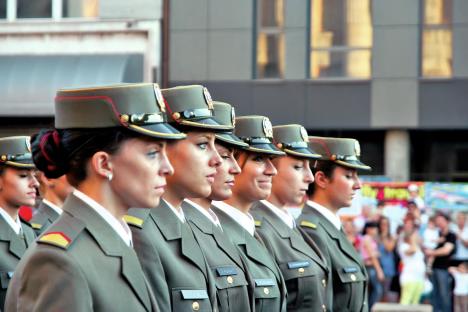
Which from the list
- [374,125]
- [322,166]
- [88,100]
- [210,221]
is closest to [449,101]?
[374,125]

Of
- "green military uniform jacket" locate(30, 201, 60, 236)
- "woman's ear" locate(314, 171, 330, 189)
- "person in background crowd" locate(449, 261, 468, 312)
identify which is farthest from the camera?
"person in background crowd" locate(449, 261, 468, 312)

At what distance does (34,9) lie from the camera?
25.3m

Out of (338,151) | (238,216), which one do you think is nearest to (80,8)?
(338,151)

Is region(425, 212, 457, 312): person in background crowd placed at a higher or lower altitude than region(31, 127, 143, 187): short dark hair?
lower

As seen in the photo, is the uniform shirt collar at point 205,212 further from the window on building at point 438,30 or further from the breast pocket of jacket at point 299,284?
the window on building at point 438,30

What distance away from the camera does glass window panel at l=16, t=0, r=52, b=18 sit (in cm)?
2528

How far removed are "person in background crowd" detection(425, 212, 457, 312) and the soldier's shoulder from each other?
13270 mm

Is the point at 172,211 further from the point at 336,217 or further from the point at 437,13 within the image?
the point at 437,13

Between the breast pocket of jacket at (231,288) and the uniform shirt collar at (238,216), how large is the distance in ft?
2.65

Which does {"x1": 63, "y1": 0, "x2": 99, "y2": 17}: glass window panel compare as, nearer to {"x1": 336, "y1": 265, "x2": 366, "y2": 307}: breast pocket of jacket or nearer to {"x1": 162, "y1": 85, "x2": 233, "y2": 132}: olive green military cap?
{"x1": 336, "y1": 265, "x2": 366, "y2": 307}: breast pocket of jacket

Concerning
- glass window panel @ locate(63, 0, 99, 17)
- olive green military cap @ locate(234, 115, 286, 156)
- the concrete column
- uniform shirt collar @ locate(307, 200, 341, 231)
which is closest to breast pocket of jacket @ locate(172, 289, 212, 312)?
olive green military cap @ locate(234, 115, 286, 156)

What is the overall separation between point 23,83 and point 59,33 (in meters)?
1.50

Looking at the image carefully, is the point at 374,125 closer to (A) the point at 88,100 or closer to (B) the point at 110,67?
(B) the point at 110,67

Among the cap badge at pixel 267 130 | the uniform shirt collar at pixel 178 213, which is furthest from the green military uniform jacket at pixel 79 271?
the cap badge at pixel 267 130
